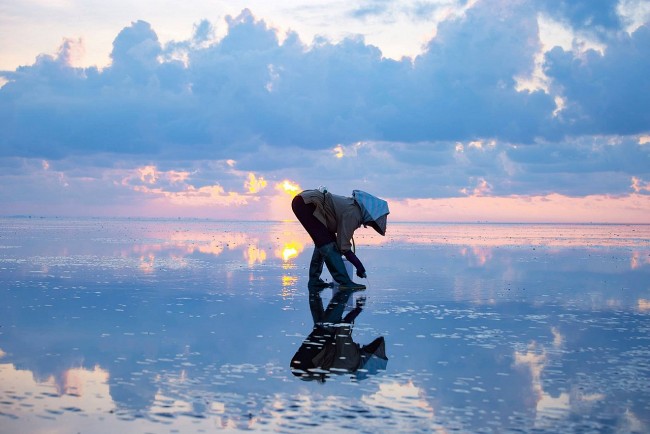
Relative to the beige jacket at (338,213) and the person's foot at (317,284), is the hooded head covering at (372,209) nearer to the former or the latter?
the beige jacket at (338,213)

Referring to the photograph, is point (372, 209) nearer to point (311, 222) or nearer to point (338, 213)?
point (338, 213)

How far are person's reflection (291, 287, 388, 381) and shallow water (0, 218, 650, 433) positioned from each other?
0.17 metres

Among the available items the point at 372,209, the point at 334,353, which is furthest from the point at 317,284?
the point at 334,353

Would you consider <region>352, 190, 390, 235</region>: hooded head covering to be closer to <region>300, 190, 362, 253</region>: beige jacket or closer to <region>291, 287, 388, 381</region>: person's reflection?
<region>300, 190, 362, 253</region>: beige jacket

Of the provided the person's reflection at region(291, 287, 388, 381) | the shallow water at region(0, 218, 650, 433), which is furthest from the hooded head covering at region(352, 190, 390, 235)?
the person's reflection at region(291, 287, 388, 381)

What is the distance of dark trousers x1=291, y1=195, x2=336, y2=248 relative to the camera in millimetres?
18734

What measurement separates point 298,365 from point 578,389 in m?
3.21

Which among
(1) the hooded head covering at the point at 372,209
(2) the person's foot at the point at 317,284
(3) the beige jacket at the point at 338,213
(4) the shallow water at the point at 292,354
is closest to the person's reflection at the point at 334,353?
(4) the shallow water at the point at 292,354

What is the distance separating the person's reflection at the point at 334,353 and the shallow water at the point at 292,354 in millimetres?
173

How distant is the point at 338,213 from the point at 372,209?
90cm

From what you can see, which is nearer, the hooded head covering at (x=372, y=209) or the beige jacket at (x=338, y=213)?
the beige jacket at (x=338, y=213)

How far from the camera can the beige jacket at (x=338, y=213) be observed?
18.6 metres

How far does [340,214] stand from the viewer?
18734 millimetres

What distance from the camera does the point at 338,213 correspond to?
739 inches
